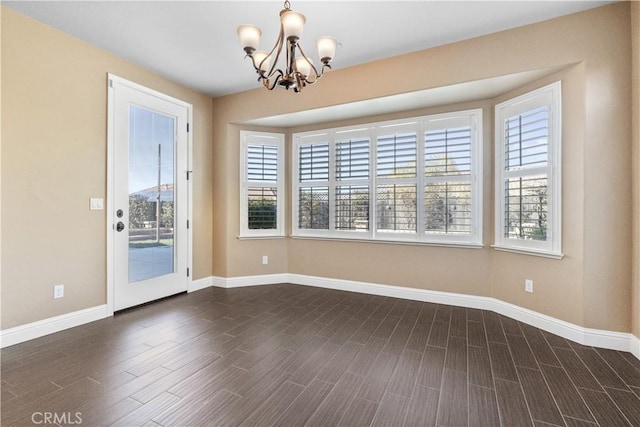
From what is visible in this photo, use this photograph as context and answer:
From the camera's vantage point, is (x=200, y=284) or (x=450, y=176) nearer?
(x=450, y=176)

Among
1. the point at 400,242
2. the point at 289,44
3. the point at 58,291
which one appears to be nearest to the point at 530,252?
the point at 400,242

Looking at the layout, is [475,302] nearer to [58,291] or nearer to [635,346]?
[635,346]

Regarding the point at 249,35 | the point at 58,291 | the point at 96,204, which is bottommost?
the point at 58,291

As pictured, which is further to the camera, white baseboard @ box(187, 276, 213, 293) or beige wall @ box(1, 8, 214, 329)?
white baseboard @ box(187, 276, 213, 293)

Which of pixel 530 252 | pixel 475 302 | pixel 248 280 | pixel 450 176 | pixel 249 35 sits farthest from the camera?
pixel 248 280

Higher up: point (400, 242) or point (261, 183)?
→ point (261, 183)

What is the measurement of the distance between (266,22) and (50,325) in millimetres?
3475

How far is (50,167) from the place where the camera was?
9.12 ft

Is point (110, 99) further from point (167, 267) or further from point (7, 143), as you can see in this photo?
point (167, 267)

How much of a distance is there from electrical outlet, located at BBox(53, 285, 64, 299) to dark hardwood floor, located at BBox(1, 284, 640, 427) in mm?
356

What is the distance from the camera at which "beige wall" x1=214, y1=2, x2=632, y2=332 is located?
98.0 inches

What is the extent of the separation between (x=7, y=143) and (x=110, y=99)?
3.43 ft

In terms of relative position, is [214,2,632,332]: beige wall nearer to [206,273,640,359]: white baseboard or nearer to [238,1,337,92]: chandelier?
[206,273,640,359]: white baseboard

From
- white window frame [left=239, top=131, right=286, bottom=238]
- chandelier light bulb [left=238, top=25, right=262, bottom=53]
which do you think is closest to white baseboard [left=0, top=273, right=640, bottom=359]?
white window frame [left=239, top=131, right=286, bottom=238]
